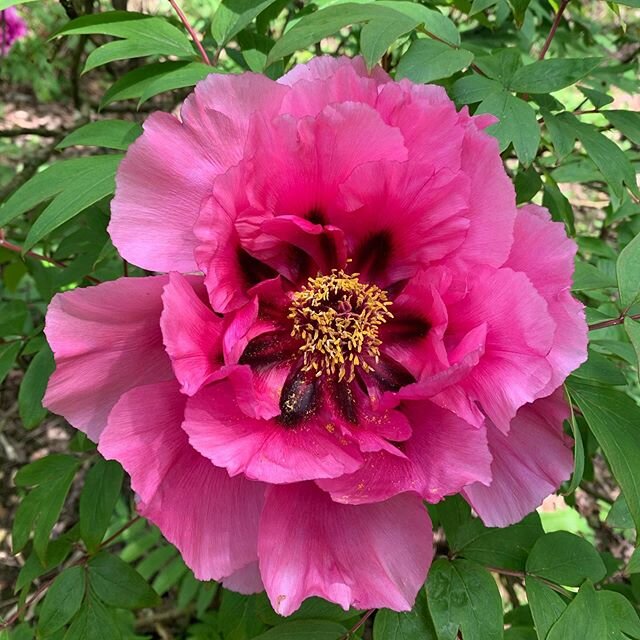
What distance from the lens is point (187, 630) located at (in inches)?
92.4

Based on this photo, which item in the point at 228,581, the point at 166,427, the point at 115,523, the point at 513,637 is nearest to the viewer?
the point at 166,427

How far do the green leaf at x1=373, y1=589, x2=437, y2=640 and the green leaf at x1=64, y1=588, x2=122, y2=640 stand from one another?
52 cm

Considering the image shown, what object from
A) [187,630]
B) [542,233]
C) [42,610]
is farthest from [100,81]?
[542,233]

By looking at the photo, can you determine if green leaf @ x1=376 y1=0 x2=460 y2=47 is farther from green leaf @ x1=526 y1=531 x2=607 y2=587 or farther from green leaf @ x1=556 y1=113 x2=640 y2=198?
green leaf @ x1=526 y1=531 x2=607 y2=587

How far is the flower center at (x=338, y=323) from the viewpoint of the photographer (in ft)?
3.72

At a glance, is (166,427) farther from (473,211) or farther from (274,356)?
(473,211)

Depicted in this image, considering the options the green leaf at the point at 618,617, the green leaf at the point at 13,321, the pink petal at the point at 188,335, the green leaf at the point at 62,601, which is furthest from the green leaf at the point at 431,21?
the green leaf at the point at 62,601

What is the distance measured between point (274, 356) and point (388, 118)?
0.43 m

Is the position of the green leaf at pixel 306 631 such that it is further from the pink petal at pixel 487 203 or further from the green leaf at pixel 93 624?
the pink petal at pixel 487 203

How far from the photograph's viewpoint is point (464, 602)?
1132 mm

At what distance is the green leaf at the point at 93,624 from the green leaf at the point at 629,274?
110 cm

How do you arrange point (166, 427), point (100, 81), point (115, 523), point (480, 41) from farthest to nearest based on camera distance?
point (100, 81)
point (115, 523)
point (480, 41)
point (166, 427)

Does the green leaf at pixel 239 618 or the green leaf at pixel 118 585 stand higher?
the green leaf at pixel 118 585

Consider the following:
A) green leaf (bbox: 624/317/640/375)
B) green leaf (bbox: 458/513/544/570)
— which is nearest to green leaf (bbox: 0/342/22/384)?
green leaf (bbox: 458/513/544/570)
